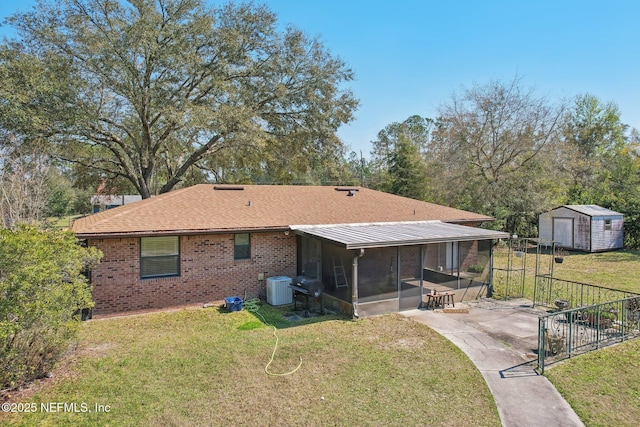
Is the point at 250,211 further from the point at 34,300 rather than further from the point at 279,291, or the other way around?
the point at 34,300

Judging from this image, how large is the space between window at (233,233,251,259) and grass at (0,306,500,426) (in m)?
3.14

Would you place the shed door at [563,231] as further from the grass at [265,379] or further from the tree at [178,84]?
the grass at [265,379]

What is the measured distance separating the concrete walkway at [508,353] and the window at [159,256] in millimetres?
7209

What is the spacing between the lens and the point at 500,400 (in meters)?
6.06

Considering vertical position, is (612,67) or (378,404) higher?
(612,67)

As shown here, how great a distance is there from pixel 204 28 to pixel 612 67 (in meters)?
22.7

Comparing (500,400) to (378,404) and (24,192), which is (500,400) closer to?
(378,404)

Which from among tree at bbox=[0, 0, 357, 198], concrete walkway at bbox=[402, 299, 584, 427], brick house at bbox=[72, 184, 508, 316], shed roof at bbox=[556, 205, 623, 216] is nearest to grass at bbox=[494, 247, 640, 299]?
shed roof at bbox=[556, 205, 623, 216]

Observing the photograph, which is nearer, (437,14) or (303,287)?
(303,287)

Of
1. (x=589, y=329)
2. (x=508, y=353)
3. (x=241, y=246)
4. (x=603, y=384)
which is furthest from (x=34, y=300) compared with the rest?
(x=589, y=329)

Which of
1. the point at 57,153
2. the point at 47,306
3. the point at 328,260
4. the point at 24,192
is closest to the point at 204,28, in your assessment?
the point at 57,153

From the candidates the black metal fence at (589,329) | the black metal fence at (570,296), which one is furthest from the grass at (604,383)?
the black metal fence at (570,296)

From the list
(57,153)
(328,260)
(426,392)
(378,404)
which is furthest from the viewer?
(57,153)

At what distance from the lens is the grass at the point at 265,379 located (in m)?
5.51
